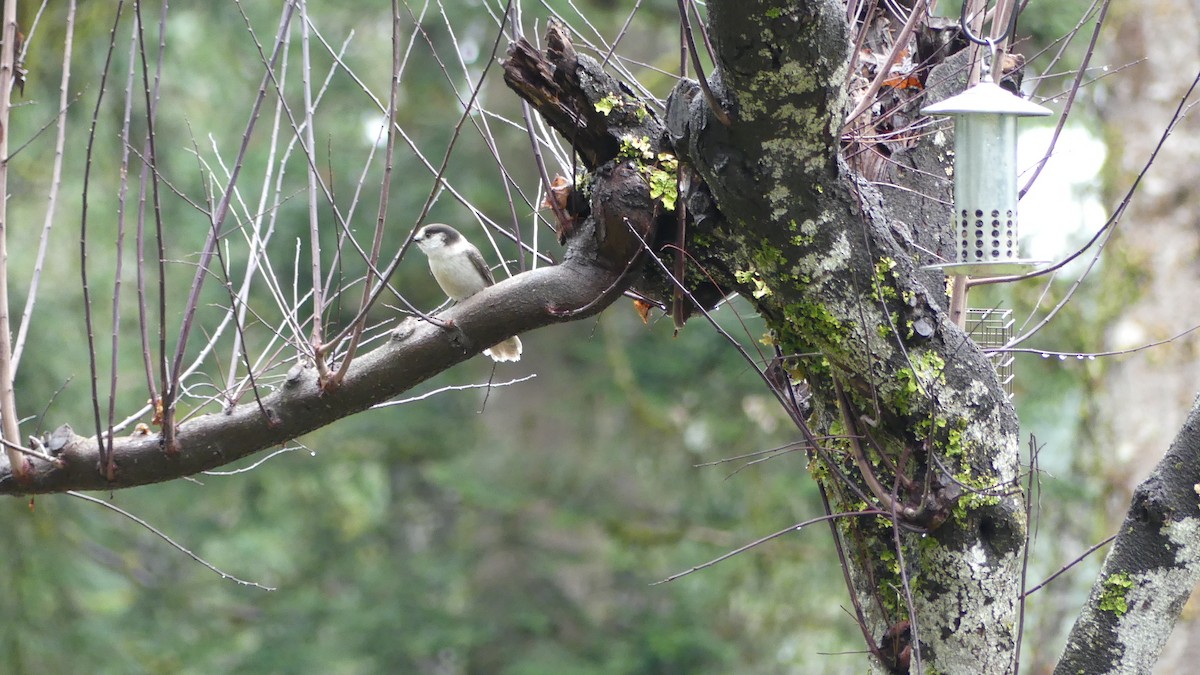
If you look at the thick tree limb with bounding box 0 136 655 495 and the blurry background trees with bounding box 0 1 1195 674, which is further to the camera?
the blurry background trees with bounding box 0 1 1195 674

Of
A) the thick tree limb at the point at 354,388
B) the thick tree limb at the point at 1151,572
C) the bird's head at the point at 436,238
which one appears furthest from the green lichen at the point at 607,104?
the bird's head at the point at 436,238

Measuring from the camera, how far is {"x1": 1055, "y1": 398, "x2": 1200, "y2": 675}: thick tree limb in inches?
101

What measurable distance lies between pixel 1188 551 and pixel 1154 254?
4.03m

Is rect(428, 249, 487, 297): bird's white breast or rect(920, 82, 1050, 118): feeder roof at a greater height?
rect(428, 249, 487, 297): bird's white breast

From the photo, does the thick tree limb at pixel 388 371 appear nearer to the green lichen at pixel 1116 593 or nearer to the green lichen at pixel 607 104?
the green lichen at pixel 607 104

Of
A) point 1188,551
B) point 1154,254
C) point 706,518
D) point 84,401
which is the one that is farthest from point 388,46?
point 1188,551

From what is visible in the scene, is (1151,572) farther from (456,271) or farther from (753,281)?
(456,271)

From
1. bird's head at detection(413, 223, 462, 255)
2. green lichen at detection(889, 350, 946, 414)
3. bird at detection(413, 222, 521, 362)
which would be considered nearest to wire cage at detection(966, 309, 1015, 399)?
green lichen at detection(889, 350, 946, 414)

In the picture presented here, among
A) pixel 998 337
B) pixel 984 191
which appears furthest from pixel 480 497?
pixel 984 191

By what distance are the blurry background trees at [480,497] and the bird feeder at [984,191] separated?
17.8ft

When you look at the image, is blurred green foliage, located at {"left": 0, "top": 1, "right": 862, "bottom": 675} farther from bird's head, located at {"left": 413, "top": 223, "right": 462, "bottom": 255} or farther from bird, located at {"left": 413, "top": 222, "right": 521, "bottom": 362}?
bird, located at {"left": 413, "top": 222, "right": 521, "bottom": 362}

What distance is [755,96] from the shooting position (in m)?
2.22

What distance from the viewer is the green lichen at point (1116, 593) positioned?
102 inches

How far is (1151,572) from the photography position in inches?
102
